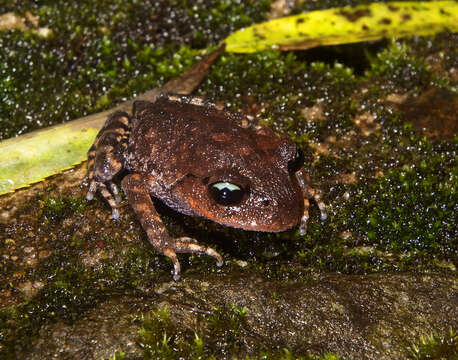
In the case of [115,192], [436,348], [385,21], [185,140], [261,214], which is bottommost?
[436,348]

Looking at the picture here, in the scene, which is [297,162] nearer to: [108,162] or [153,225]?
[153,225]

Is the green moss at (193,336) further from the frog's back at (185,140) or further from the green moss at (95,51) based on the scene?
the green moss at (95,51)

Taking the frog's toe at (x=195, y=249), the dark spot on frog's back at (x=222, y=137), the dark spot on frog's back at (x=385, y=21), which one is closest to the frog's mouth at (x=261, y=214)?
the frog's toe at (x=195, y=249)

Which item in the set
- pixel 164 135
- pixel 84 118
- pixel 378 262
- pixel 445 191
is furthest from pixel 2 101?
pixel 445 191

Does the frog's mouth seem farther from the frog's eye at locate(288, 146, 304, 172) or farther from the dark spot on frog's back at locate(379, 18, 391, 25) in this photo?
the dark spot on frog's back at locate(379, 18, 391, 25)

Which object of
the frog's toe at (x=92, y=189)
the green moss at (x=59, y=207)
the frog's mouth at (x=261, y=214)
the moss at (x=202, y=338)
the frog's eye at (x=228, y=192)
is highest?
the frog's eye at (x=228, y=192)

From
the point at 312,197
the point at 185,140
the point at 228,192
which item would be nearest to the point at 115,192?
the point at 185,140

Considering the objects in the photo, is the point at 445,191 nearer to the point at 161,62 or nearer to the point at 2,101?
the point at 161,62
